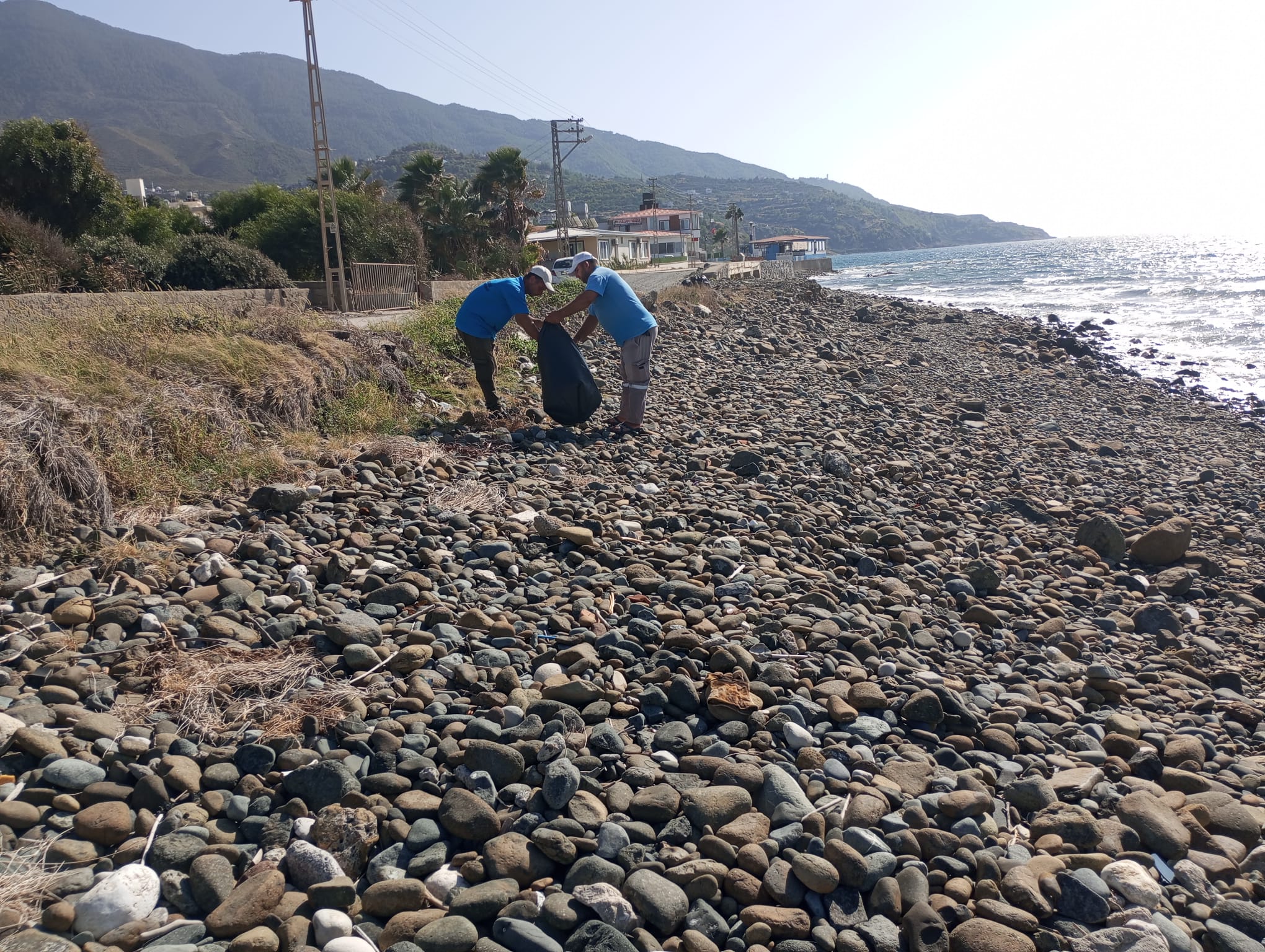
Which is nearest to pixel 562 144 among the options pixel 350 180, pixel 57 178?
pixel 350 180

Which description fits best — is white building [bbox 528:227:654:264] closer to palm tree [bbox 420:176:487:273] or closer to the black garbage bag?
palm tree [bbox 420:176:487:273]

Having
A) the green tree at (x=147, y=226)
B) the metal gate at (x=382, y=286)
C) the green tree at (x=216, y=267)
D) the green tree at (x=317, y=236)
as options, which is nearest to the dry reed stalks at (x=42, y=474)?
the green tree at (x=216, y=267)

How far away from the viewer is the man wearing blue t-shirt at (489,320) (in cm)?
804

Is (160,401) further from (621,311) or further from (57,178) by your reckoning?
(57,178)

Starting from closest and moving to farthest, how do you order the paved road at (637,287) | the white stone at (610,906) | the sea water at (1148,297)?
the white stone at (610,906)
the paved road at (637,287)
the sea water at (1148,297)

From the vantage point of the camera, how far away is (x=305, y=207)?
21.4m

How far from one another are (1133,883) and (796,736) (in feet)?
3.95

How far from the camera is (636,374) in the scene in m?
8.00

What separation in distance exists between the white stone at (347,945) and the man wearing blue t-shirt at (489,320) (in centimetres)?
606

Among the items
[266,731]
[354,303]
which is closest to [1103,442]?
[266,731]

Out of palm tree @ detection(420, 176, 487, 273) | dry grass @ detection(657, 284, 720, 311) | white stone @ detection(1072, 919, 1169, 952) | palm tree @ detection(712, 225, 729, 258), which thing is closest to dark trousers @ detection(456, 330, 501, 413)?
white stone @ detection(1072, 919, 1169, 952)

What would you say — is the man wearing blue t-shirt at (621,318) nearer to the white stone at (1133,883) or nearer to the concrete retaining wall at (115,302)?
the concrete retaining wall at (115,302)

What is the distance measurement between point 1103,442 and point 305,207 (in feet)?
59.1

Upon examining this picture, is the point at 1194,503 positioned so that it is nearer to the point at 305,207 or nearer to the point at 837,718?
the point at 837,718
